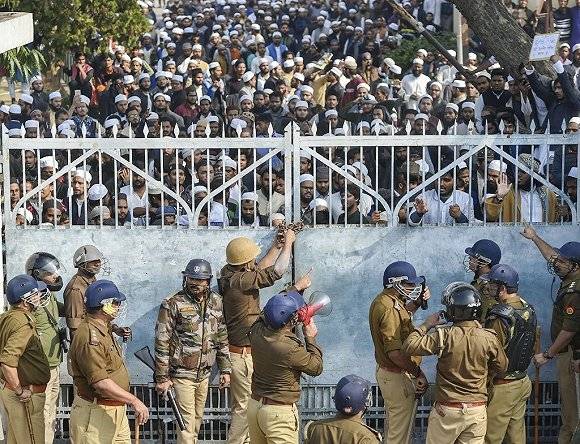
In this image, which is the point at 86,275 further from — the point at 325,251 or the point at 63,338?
the point at 325,251

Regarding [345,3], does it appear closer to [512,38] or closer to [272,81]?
[272,81]

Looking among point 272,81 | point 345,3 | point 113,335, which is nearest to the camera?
point 113,335

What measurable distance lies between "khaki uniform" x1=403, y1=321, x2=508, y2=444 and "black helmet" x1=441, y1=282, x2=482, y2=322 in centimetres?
6

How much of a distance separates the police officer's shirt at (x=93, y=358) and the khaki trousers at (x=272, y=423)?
911 mm

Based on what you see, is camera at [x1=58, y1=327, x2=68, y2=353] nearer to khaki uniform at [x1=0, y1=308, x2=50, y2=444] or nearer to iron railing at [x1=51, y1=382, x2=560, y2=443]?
khaki uniform at [x1=0, y1=308, x2=50, y2=444]

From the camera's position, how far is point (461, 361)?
944cm

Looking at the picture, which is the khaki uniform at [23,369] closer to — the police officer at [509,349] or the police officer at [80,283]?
the police officer at [80,283]

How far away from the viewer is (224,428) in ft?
37.3

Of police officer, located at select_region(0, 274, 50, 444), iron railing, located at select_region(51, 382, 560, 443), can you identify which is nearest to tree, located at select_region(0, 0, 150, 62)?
iron railing, located at select_region(51, 382, 560, 443)

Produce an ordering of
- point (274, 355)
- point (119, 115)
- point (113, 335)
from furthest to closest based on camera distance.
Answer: point (119, 115) < point (113, 335) < point (274, 355)

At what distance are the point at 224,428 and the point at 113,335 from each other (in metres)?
1.83

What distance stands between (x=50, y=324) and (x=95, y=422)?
3.81ft

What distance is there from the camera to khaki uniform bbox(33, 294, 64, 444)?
10.4 metres

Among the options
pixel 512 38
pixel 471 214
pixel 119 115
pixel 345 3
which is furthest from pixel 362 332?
pixel 345 3
